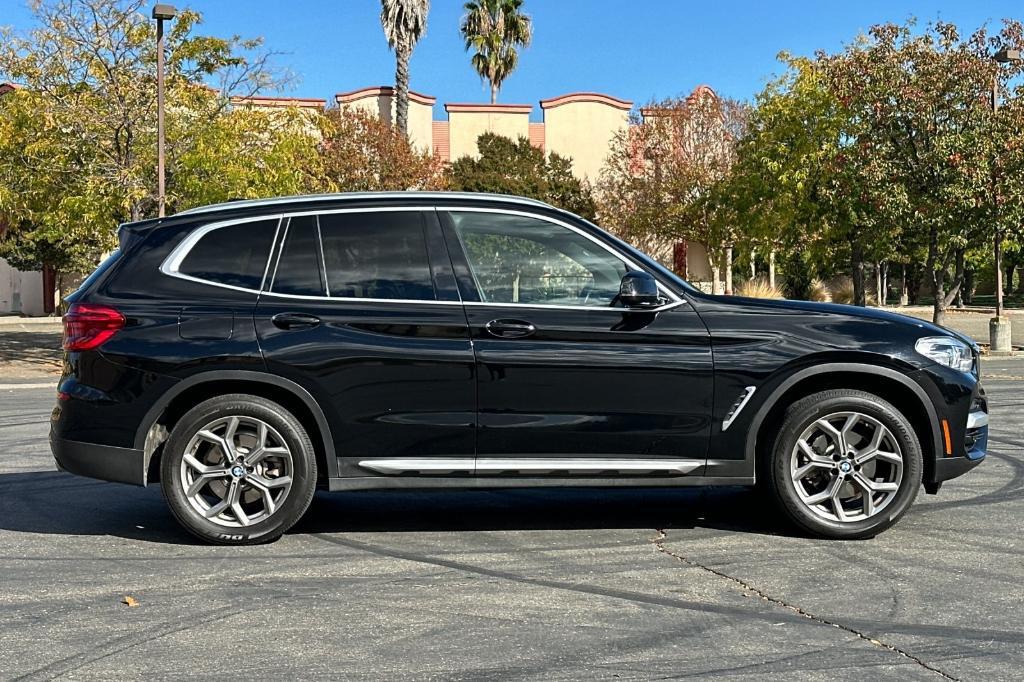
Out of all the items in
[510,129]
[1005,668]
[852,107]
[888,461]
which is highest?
[510,129]

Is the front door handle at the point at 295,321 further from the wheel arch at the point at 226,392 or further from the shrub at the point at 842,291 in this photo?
the shrub at the point at 842,291

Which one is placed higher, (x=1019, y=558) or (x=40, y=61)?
(x=40, y=61)

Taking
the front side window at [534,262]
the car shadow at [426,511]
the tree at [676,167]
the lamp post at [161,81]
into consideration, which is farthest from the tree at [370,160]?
Result: the front side window at [534,262]

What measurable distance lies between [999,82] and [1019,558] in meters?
20.9

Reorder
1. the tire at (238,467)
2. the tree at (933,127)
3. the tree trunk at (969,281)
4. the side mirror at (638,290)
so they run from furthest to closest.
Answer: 1. the tree trunk at (969,281)
2. the tree at (933,127)
3. the tire at (238,467)
4. the side mirror at (638,290)

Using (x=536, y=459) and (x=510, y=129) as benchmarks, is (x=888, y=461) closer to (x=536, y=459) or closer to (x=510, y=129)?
(x=536, y=459)

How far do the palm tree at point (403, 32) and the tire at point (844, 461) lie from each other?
1712 inches

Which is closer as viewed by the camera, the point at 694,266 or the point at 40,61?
the point at 40,61

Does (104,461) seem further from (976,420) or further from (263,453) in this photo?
(976,420)

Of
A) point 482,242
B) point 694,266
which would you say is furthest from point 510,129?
point 482,242

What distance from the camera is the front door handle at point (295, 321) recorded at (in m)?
6.04

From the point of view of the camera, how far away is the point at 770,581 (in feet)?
17.6

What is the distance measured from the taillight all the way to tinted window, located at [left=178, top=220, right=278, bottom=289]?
16.8 inches

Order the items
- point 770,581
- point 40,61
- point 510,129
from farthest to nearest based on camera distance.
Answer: point 510,129 → point 40,61 → point 770,581
